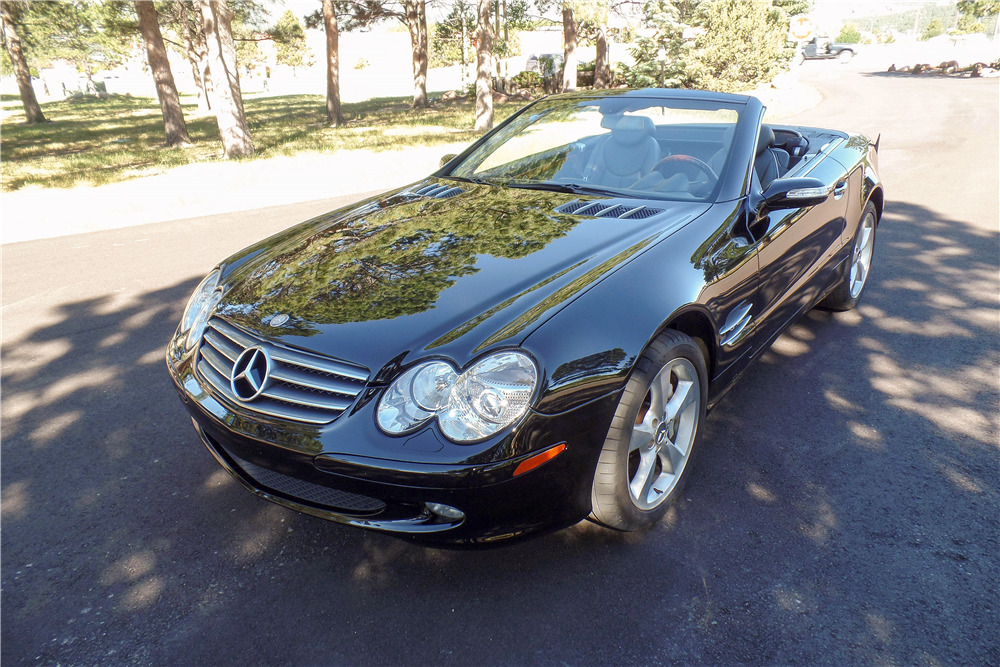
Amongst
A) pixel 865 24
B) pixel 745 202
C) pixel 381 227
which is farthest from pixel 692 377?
pixel 865 24

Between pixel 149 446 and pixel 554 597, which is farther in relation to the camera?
pixel 149 446

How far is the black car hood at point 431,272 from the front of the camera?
2.19 metres

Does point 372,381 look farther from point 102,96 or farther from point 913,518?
point 102,96

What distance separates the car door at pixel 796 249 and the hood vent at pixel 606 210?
49 cm

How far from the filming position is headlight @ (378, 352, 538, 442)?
1.99m

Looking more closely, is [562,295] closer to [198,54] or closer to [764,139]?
[764,139]

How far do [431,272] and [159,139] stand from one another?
18998mm

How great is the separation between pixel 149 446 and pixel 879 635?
3092 millimetres

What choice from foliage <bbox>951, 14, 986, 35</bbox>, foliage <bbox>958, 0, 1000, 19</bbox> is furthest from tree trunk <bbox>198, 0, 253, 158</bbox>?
foliage <bbox>951, 14, 986, 35</bbox>

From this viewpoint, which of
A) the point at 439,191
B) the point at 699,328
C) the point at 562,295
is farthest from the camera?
the point at 439,191

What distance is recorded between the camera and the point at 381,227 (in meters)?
3.09

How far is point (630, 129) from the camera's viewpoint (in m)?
3.69

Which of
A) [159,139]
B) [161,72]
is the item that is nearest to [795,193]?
[161,72]

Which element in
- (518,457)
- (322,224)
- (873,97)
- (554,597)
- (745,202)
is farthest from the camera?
(873,97)
